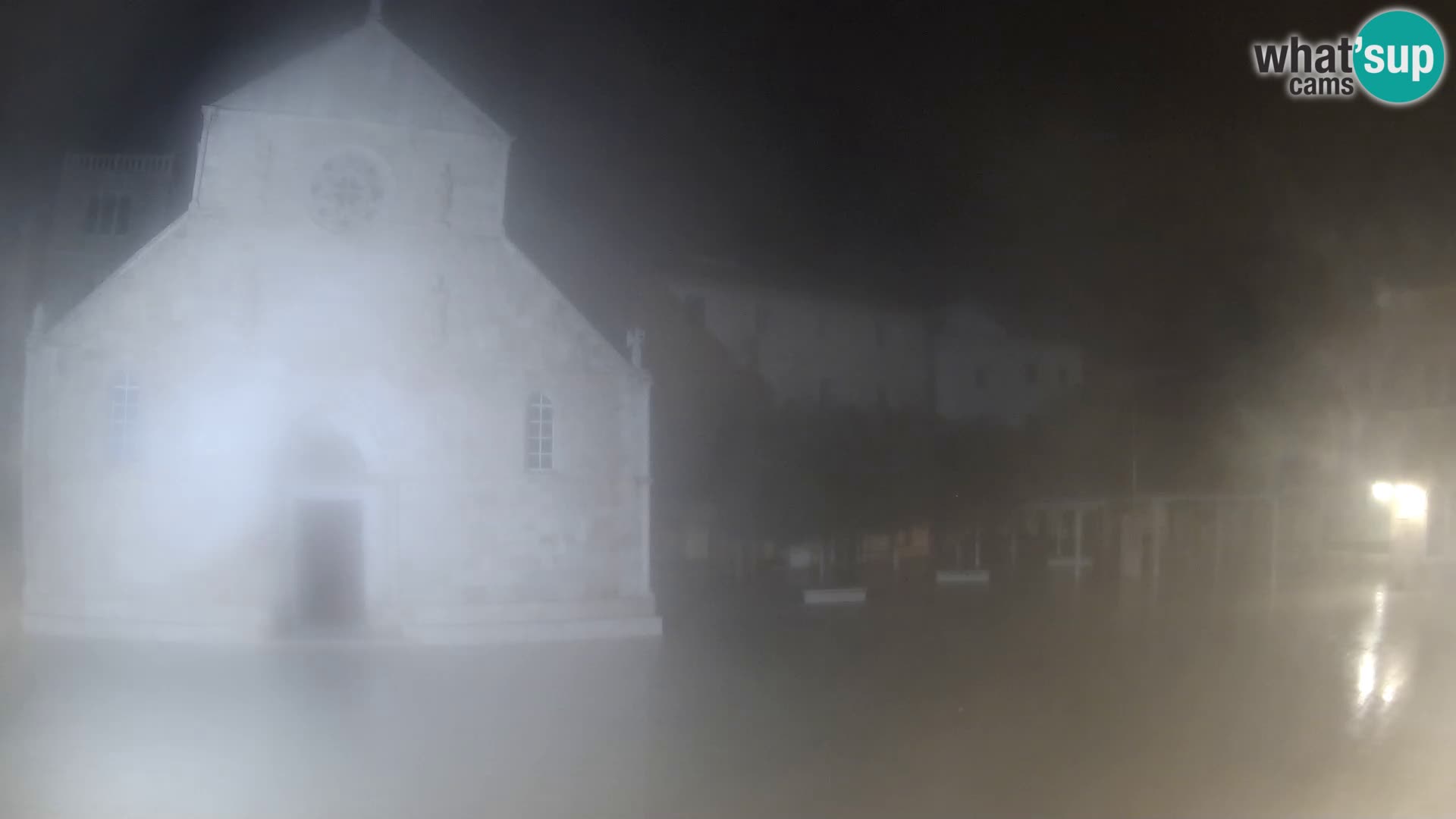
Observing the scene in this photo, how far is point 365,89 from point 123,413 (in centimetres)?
494

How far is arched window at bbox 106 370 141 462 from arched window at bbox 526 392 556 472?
4565 millimetres

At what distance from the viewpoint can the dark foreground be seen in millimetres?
6801

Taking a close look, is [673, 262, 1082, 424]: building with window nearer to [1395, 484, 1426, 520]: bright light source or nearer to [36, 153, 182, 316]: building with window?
[1395, 484, 1426, 520]: bright light source

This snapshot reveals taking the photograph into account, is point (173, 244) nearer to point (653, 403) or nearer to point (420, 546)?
point (420, 546)

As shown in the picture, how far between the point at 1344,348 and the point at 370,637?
17.1 m

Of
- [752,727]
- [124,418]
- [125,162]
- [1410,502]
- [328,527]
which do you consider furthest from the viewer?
[1410,502]

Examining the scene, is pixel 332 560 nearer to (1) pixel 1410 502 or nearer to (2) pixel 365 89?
(2) pixel 365 89

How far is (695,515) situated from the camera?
15.7m

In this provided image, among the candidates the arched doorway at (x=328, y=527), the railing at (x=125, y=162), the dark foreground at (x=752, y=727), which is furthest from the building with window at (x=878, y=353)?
the railing at (x=125, y=162)

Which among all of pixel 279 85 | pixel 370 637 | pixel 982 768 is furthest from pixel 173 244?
pixel 982 768

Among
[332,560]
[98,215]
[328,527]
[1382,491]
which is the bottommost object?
[332,560]

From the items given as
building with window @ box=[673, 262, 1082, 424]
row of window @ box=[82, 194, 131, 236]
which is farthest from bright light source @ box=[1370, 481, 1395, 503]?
row of window @ box=[82, 194, 131, 236]

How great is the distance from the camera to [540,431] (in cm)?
1377

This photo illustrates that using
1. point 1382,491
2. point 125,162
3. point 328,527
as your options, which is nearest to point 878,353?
point 328,527
